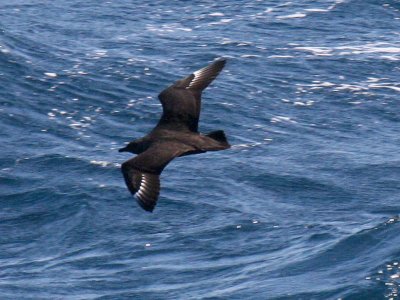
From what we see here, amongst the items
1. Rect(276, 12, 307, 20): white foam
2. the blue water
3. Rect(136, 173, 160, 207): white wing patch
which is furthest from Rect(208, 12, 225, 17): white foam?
Rect(136, 173, 160, 207): white wing patch

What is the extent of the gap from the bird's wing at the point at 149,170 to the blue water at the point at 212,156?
8.73 ft

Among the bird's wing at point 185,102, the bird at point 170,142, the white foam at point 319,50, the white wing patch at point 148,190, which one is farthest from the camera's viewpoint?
the white foam at point 319,50

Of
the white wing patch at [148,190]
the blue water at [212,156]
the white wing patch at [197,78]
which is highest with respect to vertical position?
the white wing patch at [197,78]

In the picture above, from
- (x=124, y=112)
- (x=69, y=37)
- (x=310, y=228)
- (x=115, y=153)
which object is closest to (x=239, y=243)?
(x=310, y=228)

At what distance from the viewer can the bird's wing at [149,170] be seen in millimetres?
10891

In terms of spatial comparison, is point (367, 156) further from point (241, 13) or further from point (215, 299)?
point (241, 13)

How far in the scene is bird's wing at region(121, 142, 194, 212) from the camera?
1089 cm

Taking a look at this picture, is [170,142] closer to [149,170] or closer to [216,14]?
[149,170]

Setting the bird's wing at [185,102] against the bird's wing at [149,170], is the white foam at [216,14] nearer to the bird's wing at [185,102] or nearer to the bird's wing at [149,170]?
the bird's wing at [185,102]

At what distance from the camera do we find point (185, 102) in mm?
12945

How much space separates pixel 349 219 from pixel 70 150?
472 centimetres

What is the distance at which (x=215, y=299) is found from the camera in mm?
13508

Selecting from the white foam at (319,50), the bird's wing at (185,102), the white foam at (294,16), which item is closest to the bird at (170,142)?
the bird's wing at (185,102)

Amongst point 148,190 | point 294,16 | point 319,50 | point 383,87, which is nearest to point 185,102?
point 148,190
